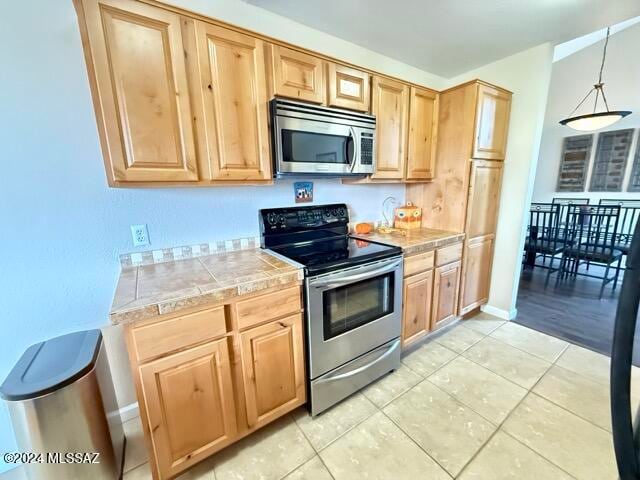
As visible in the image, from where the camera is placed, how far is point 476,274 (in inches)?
104

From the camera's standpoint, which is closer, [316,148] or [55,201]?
[55,201]

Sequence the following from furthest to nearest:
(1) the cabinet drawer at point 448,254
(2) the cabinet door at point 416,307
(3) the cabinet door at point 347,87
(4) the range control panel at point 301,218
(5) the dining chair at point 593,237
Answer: (5) the dining chair at point 593,237, (1) the cabinet drawer at point 448,254, (2) the cabinet door at point 416,307, (4) the range control panel at point 301,218, (3) the cabinet door at point 347,87

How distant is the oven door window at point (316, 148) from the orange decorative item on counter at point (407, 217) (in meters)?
0.91

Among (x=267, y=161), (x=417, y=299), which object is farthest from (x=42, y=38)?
(x=417, y=299)

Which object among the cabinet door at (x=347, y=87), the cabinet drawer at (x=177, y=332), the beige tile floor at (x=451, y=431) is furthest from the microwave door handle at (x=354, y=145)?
the beige tile floor at (x=451, y=431)

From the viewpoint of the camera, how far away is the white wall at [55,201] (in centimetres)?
125

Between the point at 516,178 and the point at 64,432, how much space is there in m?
3.45

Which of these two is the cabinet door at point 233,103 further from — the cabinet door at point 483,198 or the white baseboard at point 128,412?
the cabinet door at point 483,198

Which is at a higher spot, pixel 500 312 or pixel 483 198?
pixel 483 198

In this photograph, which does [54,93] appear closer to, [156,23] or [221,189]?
[156,23]

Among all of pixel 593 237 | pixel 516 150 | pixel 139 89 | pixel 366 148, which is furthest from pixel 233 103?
pixel 593 237

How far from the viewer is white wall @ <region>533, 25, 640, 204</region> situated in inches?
152

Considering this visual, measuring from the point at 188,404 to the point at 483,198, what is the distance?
2.67m

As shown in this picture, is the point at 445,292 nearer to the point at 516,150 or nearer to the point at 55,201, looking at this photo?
the point at 516,150
